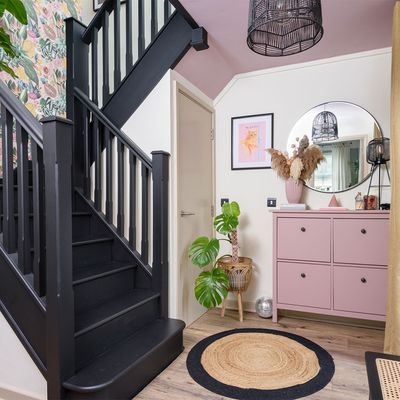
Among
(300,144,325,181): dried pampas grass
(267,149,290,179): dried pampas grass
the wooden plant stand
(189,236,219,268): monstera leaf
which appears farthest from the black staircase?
(300,144,325,181): dried pampas grass

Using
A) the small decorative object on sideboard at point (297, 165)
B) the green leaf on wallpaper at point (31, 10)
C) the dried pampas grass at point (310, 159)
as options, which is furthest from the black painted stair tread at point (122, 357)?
the green leaf on wallpaper at point (31, 10)

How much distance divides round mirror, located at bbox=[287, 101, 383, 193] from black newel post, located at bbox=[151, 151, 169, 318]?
1.37 meters

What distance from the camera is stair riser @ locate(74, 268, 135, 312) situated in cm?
193

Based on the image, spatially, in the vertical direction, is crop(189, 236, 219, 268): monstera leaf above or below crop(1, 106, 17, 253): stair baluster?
below

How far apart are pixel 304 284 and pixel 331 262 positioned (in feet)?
0.95

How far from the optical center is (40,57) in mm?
2850

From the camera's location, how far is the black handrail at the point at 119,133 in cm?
243

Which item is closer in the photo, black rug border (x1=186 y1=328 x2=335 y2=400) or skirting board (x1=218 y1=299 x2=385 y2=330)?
black rug border (x1=186 y1=328 x2=335 y2=400)

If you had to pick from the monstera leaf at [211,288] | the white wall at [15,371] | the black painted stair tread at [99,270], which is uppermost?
the black painted stair tread at [99,270]

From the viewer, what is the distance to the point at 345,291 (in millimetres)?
2506

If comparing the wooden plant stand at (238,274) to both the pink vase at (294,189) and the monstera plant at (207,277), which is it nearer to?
the monstera plant at (207,277)

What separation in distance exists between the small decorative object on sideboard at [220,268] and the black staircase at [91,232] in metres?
0.31

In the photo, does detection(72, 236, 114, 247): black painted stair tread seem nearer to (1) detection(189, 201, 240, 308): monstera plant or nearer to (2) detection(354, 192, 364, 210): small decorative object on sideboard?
(1) detection(189, 201, 240, 308): monstera plant

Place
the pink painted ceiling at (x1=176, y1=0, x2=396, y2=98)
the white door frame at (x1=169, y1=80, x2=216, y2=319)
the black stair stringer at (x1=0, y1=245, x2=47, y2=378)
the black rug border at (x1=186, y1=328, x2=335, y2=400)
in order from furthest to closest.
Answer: the white door frame at (x1=169, y1=80, x2=216, y2=319), the pink painted ceiling at (x1=176, y1=0, x2=396, y2=98), the black rug border at (x1=186, y1=328, x2=335, y2=400), the black stair stringer at (x1=0, y1=245, x2=47, y2=378)
